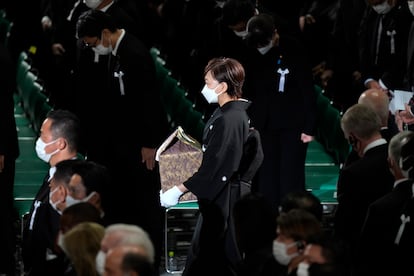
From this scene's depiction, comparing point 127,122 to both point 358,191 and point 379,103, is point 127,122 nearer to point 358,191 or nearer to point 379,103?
point 379,103

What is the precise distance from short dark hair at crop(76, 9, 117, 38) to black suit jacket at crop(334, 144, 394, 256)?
108 inches

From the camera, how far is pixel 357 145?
8695 mm

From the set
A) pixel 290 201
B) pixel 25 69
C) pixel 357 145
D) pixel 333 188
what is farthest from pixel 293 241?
pixel 25 69

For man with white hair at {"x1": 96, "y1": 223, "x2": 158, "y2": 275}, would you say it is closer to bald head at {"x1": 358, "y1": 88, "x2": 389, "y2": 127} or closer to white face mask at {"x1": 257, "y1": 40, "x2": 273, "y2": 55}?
bald head at {"x1": 358, "y1": 88, "x2": 389, "y2": 127}

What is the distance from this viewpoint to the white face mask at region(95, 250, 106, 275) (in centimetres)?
683

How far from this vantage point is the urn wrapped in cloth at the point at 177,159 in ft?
30.6

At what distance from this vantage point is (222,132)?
358 inches

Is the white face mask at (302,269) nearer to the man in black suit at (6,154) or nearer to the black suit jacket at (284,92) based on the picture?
the man in black suit at (6,154)

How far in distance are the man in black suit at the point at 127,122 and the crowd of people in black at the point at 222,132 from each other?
0.01 meters

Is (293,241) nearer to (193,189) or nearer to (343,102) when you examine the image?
(193,189)

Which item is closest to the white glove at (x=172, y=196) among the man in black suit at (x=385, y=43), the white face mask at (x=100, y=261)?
the white face mask at (x=100, y=261)

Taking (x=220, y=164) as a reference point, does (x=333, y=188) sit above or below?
below

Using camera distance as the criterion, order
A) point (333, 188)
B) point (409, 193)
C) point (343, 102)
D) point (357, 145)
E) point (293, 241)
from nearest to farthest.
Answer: point (293, 241)
point (409, 193)
point (357, 145)
point (333, 188)
point (343, 102)

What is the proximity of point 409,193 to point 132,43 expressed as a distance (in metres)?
3.37
